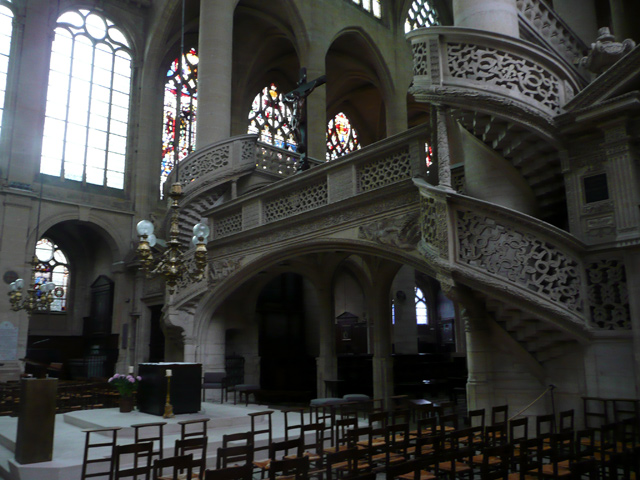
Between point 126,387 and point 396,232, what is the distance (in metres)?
5.14

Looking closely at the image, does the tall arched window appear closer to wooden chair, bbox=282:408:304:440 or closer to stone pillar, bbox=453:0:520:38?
wooden chair, bbox=282:408:304:440

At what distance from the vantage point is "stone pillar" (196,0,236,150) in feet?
47.6

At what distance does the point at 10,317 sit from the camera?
639 inches

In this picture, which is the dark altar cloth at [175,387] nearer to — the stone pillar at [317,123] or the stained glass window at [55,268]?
the stone pillar at [317,123]

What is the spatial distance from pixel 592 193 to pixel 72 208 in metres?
16.9

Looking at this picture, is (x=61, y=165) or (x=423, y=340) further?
(x=423, y=340)

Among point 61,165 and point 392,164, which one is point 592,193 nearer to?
point 392,164

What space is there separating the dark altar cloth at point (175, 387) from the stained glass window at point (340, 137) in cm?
1770

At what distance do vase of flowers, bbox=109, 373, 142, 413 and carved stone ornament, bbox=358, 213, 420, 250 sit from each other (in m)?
4.59

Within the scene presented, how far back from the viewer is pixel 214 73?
14891 millimetres

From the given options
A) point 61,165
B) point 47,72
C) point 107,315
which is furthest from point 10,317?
point 47,72

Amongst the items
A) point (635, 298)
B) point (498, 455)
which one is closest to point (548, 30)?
point (635, 298)

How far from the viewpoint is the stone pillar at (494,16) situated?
757cm

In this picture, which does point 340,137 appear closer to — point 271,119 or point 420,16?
point 271,119
